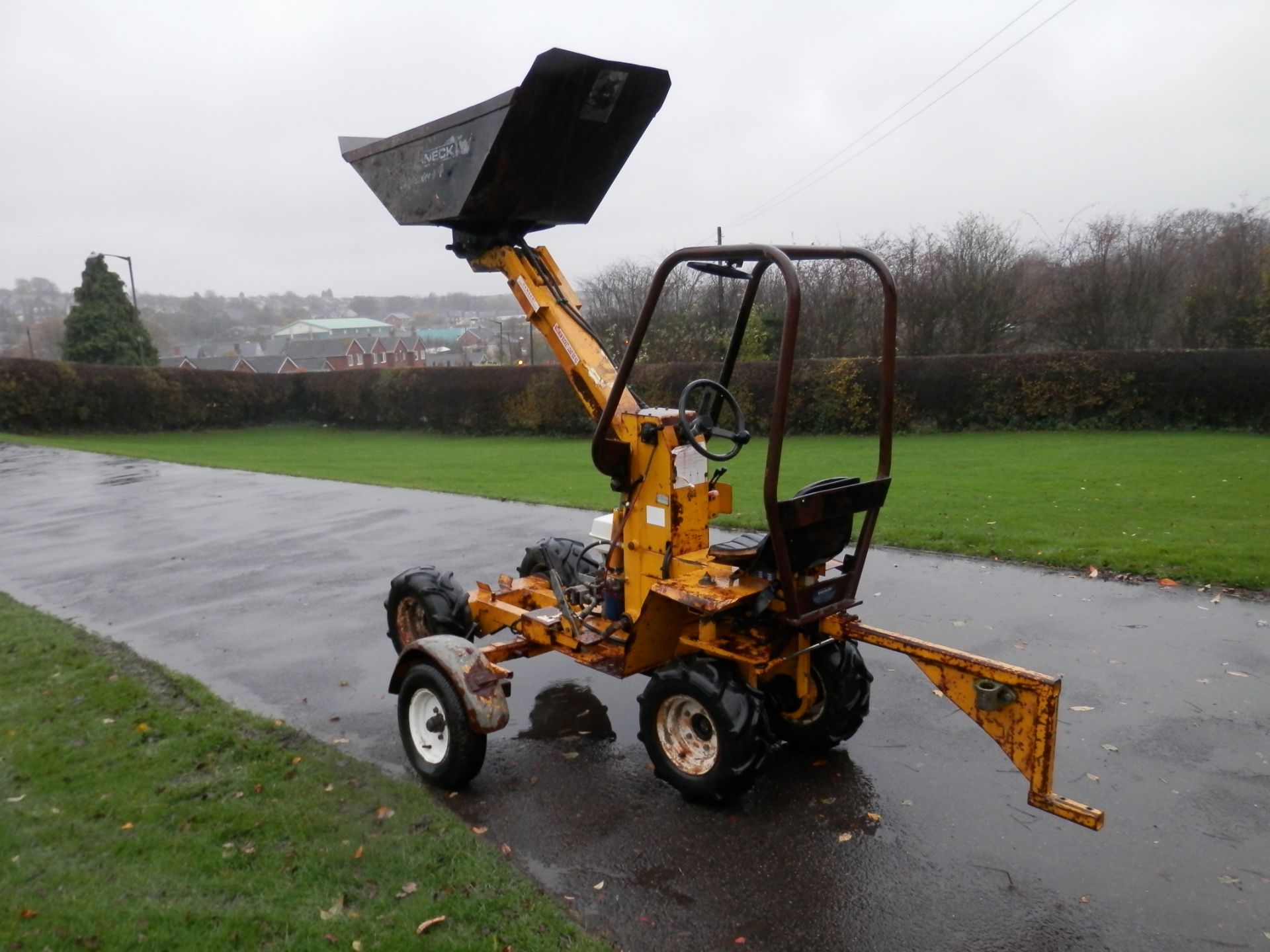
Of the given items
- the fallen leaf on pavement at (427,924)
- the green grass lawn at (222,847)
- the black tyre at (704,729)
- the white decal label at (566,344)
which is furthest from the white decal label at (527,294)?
the fallen leaf on pavement at (427,924)

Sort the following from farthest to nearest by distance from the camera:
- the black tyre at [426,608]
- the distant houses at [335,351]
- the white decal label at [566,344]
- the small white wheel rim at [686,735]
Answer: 1. the distant houses at [335,351]
2. the black tyre at [426,608]
3. the white decal label at [566,344]
4. the small white wheel rim at [686,735]

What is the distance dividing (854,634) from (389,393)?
3047cm

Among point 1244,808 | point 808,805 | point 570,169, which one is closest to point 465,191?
point 570,169

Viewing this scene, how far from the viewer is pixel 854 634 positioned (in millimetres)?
4766

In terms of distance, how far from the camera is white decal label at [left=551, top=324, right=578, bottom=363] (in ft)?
17.6

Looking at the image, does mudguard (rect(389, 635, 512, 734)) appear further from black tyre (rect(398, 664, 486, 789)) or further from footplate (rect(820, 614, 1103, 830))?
footplate (rect(820, 614, 1103, 830))

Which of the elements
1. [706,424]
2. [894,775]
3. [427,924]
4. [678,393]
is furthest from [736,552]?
[678,393]

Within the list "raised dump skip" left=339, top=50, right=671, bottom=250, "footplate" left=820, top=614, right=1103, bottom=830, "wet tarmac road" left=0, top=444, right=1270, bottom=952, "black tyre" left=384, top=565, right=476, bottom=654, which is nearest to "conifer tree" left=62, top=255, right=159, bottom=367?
"wet tarmac road" left=0, top=444, right=1270, bottom=952

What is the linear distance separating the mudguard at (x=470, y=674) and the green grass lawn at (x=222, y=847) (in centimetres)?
52

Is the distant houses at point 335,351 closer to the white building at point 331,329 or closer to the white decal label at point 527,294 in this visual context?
the white building at point 331,329

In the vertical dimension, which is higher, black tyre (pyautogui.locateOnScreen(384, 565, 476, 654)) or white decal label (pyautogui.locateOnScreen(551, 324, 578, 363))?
white decal label (pyautogui.locateOnScreen(551, 324, 578, 363))

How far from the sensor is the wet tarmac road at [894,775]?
3.80 metres

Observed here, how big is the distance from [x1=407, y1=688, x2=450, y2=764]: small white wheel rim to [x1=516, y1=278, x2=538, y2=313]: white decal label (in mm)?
2298

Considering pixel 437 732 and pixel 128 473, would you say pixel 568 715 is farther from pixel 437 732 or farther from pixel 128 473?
pixel 128 473
